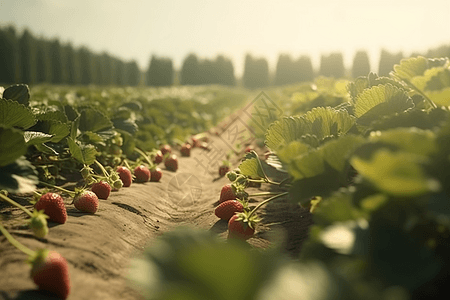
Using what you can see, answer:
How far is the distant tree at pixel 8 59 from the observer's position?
107ft

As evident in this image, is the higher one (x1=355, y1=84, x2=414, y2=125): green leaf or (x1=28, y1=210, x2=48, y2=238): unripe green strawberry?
(x1=355, y1=84, x2=414, y2=125): green leaf

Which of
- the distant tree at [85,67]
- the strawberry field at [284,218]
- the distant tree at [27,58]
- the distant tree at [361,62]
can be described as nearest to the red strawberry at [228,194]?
the strawberry field at [284,218]

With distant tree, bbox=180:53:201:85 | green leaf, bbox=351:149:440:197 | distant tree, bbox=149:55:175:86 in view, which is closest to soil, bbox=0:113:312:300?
green leaf, bbox=351:149:440:197

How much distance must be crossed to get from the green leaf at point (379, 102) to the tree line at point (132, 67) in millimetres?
17445

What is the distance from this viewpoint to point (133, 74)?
48750 millimetres

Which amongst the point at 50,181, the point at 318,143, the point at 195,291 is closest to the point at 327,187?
the point at 318,143

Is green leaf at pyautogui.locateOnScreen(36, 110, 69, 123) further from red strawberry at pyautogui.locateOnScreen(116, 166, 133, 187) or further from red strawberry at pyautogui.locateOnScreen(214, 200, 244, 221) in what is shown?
red strawberry at pyautogui.locateOnScreen(214, 200, 244, 221)

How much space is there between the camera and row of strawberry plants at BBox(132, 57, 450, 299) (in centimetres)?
83

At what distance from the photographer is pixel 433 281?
3.58ft

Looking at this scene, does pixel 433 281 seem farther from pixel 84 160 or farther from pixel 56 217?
pixel 84 160

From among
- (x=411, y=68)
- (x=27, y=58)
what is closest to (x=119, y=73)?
(x=27, y=58)

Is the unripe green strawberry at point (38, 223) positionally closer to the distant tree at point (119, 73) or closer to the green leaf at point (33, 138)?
the green leaf at point (33, 138)

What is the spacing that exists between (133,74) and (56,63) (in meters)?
11.5

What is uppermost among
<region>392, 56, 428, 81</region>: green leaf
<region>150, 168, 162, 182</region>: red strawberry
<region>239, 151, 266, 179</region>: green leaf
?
<region>392, 56, 428, 81</region>: green leaf
